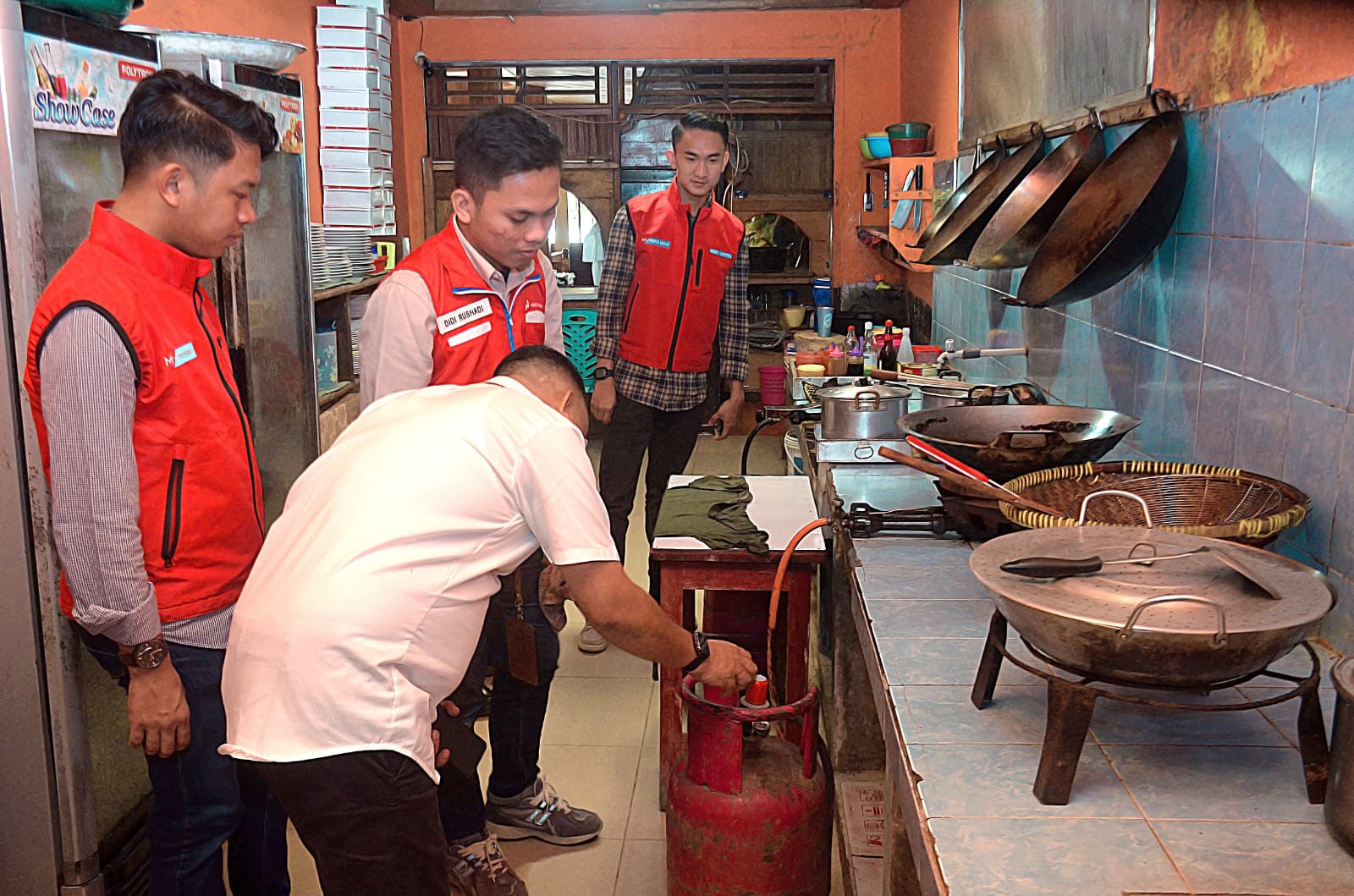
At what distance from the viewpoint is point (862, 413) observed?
3.42 m

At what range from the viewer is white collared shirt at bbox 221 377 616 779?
1658 millimetres

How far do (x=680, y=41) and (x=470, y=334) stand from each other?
5.22 m

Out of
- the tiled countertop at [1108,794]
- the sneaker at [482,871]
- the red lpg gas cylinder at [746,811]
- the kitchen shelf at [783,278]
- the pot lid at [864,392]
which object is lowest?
the sneaker at [482,871]

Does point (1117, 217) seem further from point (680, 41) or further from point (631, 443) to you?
point (680, 41)

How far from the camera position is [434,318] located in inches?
101

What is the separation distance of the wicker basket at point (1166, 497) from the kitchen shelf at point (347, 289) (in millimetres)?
2816

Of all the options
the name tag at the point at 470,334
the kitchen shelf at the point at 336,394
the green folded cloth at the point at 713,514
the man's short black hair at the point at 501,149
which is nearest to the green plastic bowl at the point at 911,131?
the kitchen shelf at the point at 336,394

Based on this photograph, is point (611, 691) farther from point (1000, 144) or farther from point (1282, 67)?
point (1282, 67)

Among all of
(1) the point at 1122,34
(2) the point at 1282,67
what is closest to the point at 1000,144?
(1) the point at 1122,34

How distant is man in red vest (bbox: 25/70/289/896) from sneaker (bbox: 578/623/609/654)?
211 cm

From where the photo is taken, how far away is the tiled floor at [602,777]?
9.17 ft

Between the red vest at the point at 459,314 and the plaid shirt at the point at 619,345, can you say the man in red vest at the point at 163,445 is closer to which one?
the red vest at the point at 459,314

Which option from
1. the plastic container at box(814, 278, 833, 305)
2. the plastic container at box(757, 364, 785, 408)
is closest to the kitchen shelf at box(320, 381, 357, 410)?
the plastic container at box(757, 364, 785, 408)

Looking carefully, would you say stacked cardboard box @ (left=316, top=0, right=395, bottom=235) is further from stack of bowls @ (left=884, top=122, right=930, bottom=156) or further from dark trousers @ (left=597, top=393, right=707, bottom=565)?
stack of bowls @ (left=884, top=122, right=930, bottom=156)
